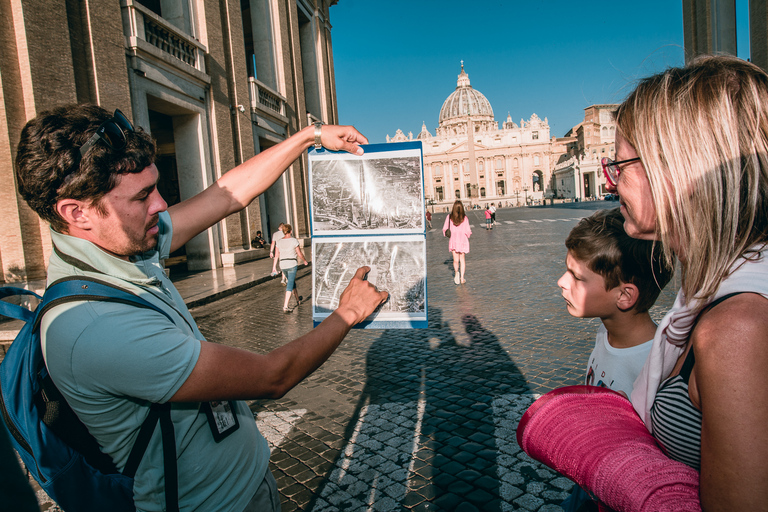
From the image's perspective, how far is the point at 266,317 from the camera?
287 inches

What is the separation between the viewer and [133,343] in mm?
1044

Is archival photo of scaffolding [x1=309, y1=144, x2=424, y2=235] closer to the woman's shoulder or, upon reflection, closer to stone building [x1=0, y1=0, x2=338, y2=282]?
the woman's shoulder

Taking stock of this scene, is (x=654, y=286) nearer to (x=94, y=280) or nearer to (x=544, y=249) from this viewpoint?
(x=94, y=280)

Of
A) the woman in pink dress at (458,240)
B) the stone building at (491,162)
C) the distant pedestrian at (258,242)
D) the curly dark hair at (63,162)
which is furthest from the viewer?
the stone building at (491,162)

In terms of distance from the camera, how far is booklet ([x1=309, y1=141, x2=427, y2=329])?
182 cm

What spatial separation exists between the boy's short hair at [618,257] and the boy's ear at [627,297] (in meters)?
0.02

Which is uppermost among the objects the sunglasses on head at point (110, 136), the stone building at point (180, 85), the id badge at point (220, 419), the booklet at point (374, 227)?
the stone building at point (180, 85)

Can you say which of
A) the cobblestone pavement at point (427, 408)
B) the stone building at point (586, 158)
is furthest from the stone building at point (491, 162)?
the cobblestone pavement at point (427, 408)

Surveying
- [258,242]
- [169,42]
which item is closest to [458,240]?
[258,242]

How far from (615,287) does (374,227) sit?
100 cm

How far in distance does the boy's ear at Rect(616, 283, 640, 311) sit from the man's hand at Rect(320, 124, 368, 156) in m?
1.18

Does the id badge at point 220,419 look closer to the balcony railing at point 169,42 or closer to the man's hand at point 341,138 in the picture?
the man's hand at point 341,138

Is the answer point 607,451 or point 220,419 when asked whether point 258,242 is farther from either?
point 607,451

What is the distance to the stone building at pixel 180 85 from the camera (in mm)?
7461
